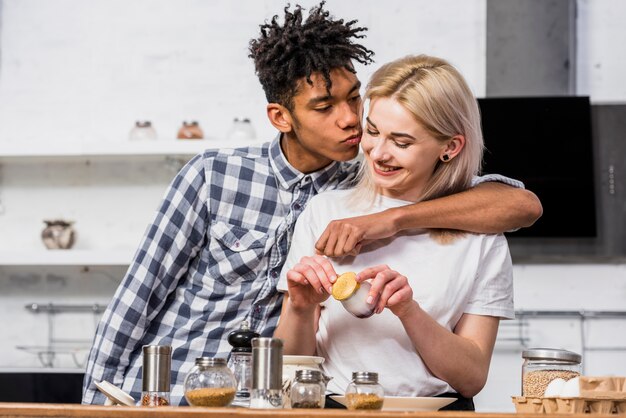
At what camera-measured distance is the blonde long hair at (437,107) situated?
1883 millimetres

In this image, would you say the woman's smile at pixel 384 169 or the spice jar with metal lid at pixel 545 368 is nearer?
the spice jar with metal lid at pixel 545 368

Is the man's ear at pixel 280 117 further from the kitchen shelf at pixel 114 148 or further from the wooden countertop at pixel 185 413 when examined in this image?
the kitchen shelf at pixel 114 148

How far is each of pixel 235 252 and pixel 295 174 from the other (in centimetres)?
23

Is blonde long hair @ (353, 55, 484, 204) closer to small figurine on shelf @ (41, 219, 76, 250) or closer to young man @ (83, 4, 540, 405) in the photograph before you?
young man @ (83, 4, 540, 405)

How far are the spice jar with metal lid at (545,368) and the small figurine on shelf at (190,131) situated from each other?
2831 mm

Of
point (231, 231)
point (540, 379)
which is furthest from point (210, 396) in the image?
point (231, 231)

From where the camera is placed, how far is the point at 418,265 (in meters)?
1.91

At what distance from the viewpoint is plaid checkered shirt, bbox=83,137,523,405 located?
223 cm

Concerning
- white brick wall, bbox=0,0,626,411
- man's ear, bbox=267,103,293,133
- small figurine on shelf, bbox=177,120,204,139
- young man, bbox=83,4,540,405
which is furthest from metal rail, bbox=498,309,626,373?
man's ear, bbox=267,103,293,133

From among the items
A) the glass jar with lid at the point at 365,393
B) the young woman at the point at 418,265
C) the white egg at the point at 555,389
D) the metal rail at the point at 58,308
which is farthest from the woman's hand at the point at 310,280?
the metal rail at the point at 58,308

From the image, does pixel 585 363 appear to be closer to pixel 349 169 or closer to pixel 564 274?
pixel 564 274

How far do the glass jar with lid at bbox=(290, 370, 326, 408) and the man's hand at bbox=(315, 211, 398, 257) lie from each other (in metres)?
0.48

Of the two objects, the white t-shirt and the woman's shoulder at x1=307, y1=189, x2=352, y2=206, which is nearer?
the white t-shirt

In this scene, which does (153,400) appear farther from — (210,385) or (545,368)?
(545,368)
